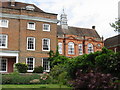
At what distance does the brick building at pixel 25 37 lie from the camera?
29.0 metres

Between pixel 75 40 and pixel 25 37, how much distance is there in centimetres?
1297

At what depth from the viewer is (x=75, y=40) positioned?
1594 inches

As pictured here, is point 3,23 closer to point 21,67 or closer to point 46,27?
point 46,27

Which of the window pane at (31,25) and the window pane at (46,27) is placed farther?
the window pane at (46,27)

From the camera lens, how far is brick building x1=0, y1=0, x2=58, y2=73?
95.3 feet

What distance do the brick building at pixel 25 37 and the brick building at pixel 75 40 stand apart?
7535 mm

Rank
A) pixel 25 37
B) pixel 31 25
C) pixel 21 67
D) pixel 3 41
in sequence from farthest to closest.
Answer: pixel 31 25 → pixel 25 37 → pixel 3 41 → pixel 21 67

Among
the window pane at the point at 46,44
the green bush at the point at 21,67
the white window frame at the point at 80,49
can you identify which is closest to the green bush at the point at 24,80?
the green bush at the point at 21,67

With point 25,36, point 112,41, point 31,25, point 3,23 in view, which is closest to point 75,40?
point 31,25

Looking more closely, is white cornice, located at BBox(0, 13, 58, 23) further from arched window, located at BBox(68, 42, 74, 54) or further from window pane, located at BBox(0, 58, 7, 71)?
arched window, located at BBox(68, 42, 74, 54)

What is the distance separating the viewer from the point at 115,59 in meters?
12.3

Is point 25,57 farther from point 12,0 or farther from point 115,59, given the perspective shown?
point 115,59

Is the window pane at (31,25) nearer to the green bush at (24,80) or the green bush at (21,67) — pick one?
the green bush at (21,67)

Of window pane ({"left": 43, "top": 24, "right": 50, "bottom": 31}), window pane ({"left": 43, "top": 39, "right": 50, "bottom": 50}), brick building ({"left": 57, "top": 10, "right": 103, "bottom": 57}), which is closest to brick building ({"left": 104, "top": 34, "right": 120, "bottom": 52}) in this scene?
brick building ({"left": 57, "top": 10, "right": 103, "bottom": 57})
